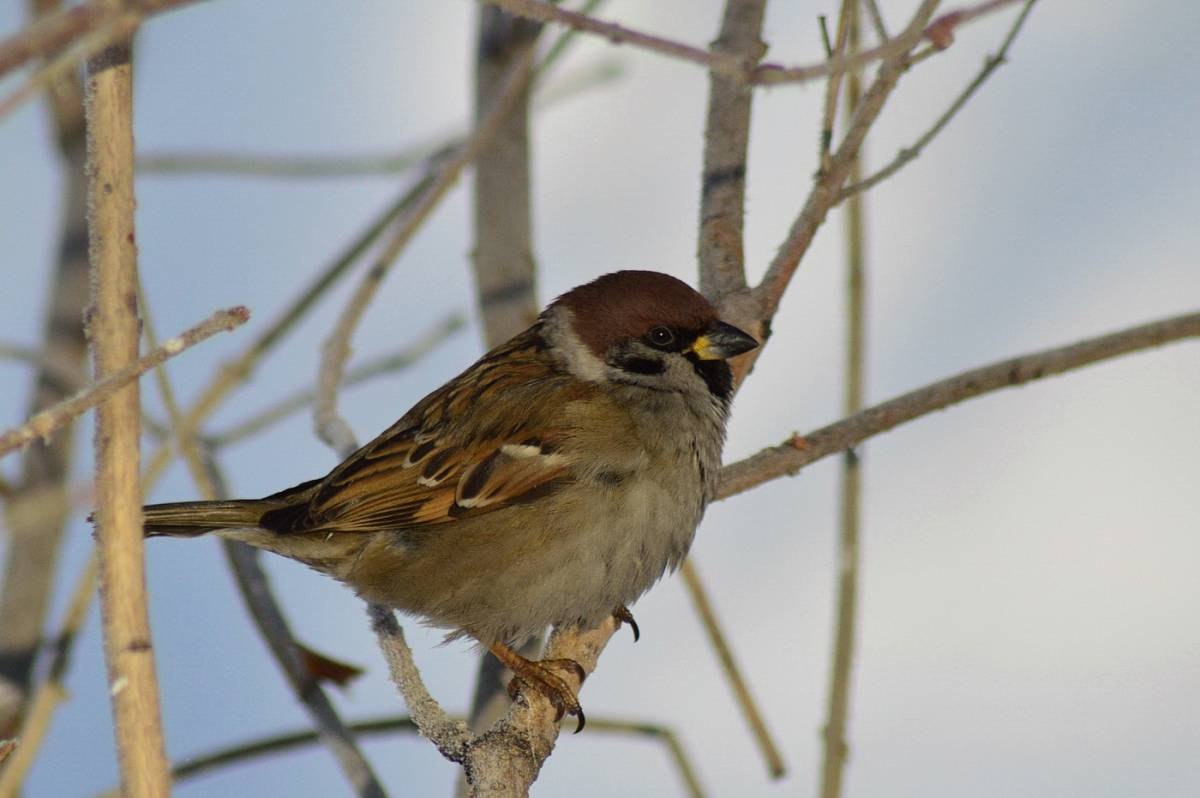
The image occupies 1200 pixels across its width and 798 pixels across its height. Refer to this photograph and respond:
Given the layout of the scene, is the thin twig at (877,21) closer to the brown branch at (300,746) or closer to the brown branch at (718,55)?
the brown branch at (718,55)

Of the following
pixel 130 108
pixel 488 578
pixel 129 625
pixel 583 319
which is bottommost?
pixel 129 625

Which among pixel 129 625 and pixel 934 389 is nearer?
pixel 129 625

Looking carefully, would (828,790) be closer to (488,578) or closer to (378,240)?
(488,578)

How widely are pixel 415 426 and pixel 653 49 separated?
1.58 m

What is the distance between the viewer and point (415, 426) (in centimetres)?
291

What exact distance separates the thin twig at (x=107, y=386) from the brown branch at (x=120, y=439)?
0.26 feet

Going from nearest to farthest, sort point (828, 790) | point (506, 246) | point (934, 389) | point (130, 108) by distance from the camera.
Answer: point (130, 108), point (934, 389), point (828, 790), point (506, 246)

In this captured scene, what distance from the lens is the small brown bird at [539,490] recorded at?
262 centimetres

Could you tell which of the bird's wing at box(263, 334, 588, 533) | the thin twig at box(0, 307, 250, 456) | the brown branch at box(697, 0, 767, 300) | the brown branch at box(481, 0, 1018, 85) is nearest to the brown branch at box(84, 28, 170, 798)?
the thin twig at box(0, 307, 250, 456)

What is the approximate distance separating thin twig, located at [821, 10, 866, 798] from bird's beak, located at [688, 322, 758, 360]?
34 centimetres

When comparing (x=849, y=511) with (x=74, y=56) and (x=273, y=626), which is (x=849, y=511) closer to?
(x=273, y=626)

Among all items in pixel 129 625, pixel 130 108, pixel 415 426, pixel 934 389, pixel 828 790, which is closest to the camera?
pixel 129 625

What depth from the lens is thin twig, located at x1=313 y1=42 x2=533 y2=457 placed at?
307cm

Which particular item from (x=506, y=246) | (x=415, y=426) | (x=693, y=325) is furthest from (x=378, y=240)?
(x=693, y=325)
